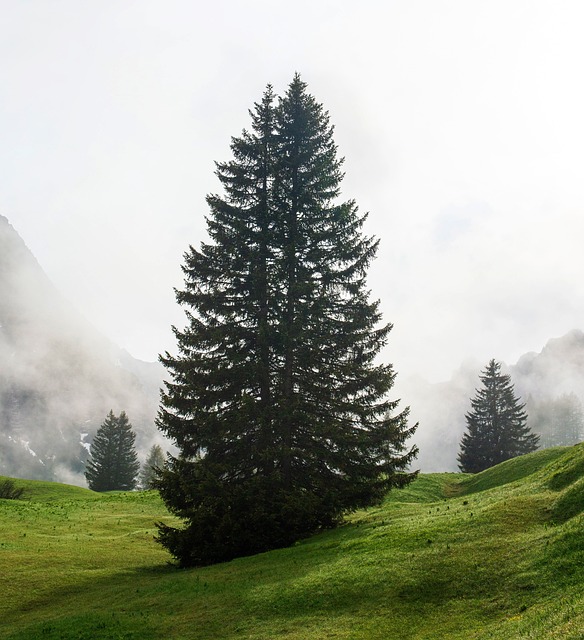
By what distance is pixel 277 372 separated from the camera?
25.0 meters

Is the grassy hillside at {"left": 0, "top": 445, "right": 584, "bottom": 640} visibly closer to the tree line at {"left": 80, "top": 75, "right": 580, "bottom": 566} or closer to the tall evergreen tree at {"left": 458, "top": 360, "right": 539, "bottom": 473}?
the tree line at {"left": 80, "top": 75, "right": 580, "bottom": 566}

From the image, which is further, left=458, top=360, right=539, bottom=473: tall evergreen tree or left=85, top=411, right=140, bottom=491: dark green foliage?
left=85, top=411, right=140, bottom=491: dark green foliage

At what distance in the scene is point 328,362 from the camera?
1000 inches

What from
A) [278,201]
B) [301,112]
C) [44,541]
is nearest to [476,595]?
[278,201]

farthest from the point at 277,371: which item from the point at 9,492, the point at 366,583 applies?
the point at 9,492

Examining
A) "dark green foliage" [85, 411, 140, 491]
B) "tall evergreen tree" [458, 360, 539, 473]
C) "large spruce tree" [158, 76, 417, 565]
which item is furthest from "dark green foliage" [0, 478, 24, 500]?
"tall evergreen tree" [458, 360, 539, 473]

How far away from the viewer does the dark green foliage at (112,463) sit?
282 feet

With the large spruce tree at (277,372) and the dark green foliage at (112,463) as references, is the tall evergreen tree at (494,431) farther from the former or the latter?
the dark green foliage at (112,463)

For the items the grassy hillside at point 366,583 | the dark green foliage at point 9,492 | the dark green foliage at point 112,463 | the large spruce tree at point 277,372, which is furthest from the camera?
the dark green foliage at point 112,463

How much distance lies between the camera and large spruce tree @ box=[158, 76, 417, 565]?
21.7 meters

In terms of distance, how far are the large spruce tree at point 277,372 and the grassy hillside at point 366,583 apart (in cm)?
178

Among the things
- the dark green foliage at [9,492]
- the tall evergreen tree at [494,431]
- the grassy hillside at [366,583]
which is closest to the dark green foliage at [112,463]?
the dark green foliage at [9,492]

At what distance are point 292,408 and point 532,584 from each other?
1293cm

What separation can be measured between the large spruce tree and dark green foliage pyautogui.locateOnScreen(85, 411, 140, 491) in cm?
6725
